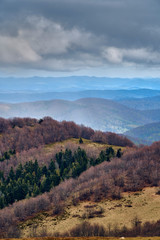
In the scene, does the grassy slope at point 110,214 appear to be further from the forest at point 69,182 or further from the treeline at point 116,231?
the treeline at point 116,231

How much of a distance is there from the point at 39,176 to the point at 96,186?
125ft

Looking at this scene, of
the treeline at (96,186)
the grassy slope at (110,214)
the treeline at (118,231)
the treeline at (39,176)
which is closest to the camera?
the treeline at (118,231)

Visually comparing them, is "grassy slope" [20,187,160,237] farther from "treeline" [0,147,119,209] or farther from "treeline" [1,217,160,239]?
"treeline" [0,147,119,209]

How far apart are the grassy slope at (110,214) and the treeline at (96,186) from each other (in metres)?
3.91

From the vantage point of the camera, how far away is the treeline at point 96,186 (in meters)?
74.9

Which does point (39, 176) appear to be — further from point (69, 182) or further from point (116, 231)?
point (116, 231)

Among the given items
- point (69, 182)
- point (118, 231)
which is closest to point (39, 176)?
point (69, 182)

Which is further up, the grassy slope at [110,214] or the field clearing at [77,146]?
the field clearing at [77,146]

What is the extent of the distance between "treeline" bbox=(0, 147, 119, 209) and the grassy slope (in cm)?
2221

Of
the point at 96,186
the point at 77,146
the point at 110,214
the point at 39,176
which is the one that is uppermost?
the point at 77,146

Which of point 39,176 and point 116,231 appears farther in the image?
point 39,176

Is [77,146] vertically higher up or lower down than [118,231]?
higher up

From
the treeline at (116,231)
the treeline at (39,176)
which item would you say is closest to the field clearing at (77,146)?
the treeline at (39,176)

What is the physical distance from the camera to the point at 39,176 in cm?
11306
